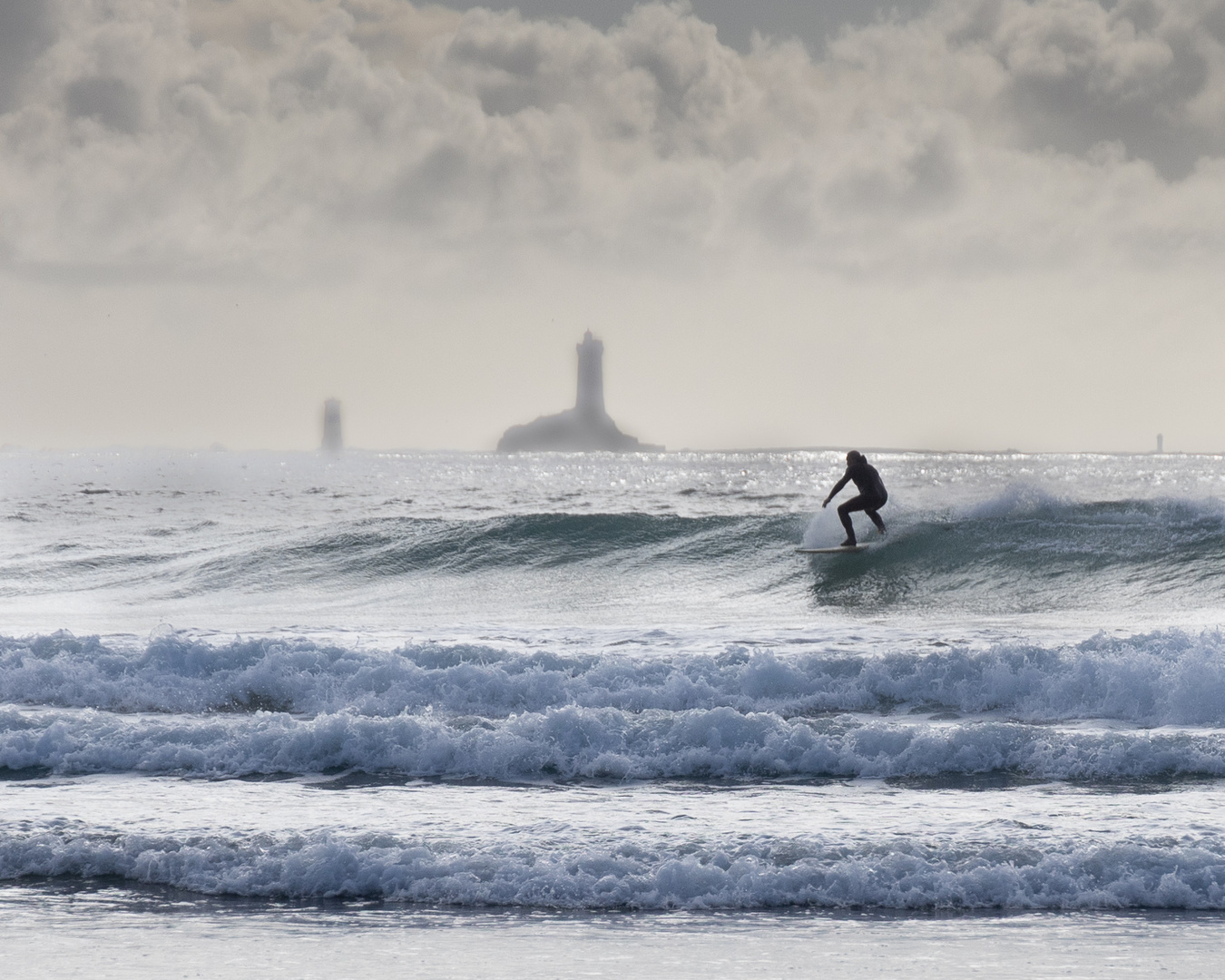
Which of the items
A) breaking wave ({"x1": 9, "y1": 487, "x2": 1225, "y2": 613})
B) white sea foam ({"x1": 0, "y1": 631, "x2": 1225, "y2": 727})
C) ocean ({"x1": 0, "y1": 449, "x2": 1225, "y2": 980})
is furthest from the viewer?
breaking wave ({"x1": 9, "y1": 487, "x2": 1225, "y2": 613})

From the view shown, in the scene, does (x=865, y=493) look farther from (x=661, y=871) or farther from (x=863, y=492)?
(x=661, y=871)

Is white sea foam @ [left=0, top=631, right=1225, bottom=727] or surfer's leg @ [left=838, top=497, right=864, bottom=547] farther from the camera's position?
surfer's leg @ [left=838, top=497, right=864, bottom=547]

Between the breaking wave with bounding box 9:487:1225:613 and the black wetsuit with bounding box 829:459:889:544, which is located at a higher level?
the black wetsuit with bounding box 829:459:889:544

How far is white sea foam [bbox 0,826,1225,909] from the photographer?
4.72 meters

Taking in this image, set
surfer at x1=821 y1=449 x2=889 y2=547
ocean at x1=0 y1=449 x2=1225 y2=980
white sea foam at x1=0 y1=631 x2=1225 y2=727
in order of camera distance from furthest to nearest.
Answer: surfer at x1=821 y1=449 x2=889 y2=547
white sea foam at x1=0 y1=631 x2=1225 y2=727
ocean at x1=0 y1=449 x2=1225 y2=980

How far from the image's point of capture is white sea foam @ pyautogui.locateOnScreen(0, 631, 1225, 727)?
319 inches

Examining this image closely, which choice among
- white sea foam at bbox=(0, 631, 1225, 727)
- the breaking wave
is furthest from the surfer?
white sea foam at bbox=(0, 631, 1225, 727)

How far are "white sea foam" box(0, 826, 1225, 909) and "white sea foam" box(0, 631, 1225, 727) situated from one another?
281cm

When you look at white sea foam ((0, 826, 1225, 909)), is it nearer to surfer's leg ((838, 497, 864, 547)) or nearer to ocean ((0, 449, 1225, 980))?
ocean ((0, 449, 1225, 980))

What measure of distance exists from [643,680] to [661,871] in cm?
356

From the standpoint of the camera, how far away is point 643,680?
27.6 ft

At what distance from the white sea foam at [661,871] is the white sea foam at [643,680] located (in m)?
2.81

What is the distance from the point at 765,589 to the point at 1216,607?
5.60 metres

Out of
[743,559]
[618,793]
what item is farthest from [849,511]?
[618,793]
